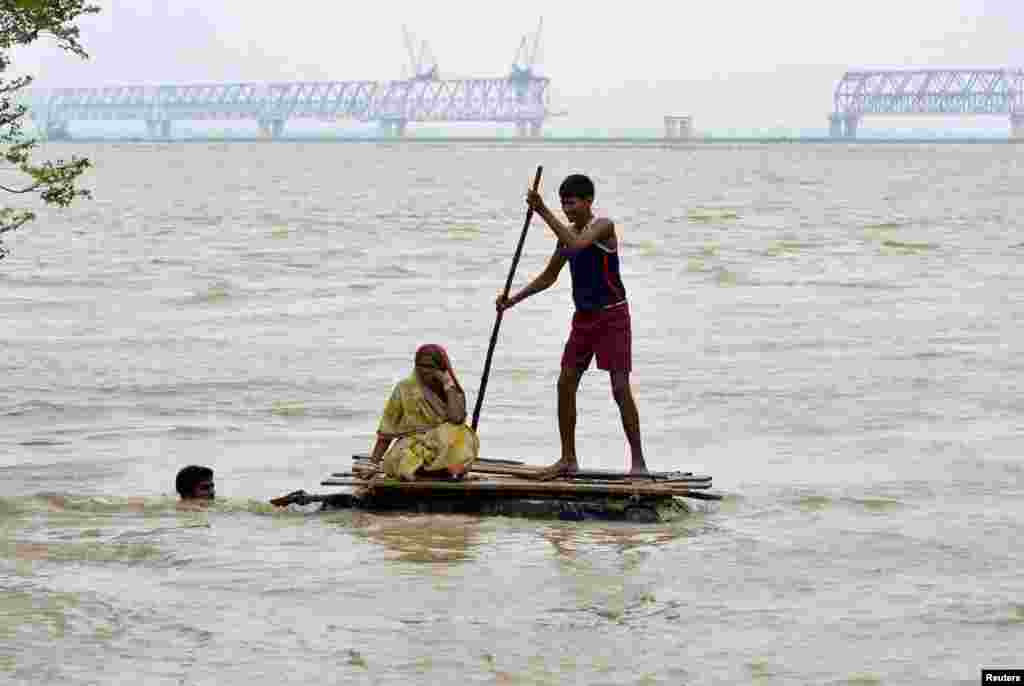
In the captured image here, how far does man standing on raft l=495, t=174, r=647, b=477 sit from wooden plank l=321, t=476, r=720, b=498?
0.87 feet

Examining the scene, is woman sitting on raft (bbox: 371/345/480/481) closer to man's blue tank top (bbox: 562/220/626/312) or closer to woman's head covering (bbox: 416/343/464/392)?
woman's head covering (bbox: 416/343/464/392)

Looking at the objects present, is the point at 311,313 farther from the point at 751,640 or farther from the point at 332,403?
the point at 751,640

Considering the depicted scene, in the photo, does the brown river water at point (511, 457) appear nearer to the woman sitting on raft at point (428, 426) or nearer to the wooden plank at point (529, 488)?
the wooden plank at point (529, 488)

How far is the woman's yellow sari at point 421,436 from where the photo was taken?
36.5 ft

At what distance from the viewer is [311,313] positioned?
27.8 meters

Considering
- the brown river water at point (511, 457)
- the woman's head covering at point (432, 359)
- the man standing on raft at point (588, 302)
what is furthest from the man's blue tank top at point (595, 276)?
the brown river water at point (511, 457)

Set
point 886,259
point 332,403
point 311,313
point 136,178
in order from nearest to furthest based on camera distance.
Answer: point 332,403 → point 311,313 → point 886,259 → point 136,178

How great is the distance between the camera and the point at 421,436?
11.2 meters

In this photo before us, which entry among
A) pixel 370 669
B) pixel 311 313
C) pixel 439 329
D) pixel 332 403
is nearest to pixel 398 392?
pixel 370 669

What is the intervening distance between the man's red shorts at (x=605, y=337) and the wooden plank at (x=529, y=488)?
715 mm

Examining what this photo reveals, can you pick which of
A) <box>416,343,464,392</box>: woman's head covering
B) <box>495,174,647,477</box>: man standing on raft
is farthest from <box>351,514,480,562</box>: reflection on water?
<box>416,343,464,392</box>: woman's head covering

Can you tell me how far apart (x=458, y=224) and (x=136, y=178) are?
62.0m

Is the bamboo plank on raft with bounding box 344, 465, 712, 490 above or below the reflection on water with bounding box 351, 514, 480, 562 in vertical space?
above

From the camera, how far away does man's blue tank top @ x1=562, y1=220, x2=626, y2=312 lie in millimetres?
10883
